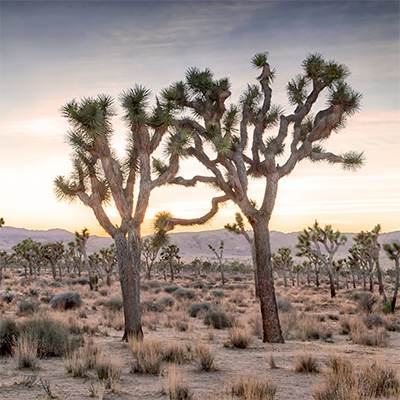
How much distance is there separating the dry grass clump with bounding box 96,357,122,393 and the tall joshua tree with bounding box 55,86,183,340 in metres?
4.43

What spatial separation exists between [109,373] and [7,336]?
4285 mm

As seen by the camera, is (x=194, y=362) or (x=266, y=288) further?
(x=266, y=288)

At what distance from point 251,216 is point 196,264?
5966cm

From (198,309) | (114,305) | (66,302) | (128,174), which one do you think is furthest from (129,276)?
(66,302)

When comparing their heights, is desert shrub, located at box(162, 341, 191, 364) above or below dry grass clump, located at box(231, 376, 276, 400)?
below

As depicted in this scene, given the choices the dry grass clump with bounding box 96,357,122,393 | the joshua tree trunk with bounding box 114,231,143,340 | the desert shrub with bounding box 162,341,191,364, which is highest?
the joshua tree trunk with bounding box 114,231,143,340

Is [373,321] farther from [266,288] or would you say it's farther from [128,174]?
[128,174]

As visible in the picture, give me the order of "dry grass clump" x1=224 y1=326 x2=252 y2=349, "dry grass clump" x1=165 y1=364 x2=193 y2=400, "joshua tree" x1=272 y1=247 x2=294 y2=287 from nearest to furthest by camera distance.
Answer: "dry grass clump" x1=165 y1=364 x2=193 y2=400
"dry grass clump" x1=224 y1=326 x2=252 y2=349
"joshua tree" x1=272 y1=247 x2=294 y2=287

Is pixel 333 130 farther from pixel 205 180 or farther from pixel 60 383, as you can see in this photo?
pixel 60 383

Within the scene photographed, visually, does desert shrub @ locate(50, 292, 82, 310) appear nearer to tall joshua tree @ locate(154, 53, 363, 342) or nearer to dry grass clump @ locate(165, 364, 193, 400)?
tall joshua tree @ locate(154, 53, 363, 342)

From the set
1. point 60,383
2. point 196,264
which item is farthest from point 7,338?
point 196,264

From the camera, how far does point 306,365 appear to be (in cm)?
947

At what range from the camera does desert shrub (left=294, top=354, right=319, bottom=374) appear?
9445mm

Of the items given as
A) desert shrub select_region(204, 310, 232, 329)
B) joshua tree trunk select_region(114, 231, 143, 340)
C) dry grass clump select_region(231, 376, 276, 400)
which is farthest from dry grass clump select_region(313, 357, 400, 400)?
desert shrub select_region(204, 310, 232, 329)
